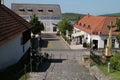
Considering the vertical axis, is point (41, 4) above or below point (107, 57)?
above

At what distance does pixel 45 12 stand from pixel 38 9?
2.49m

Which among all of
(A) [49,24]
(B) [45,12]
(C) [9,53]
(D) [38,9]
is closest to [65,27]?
(A) [49,24]

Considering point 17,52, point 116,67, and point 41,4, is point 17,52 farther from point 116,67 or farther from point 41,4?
point 41,4

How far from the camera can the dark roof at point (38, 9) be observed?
101 metres

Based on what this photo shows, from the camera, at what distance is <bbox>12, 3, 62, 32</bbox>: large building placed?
10188 cm

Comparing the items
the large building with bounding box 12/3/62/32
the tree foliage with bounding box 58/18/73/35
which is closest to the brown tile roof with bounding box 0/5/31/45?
the tree foliage with bounding box 58/18/73/35

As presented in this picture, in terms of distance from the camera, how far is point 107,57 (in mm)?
37656

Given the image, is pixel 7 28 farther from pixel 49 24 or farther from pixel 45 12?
pixel 49 24

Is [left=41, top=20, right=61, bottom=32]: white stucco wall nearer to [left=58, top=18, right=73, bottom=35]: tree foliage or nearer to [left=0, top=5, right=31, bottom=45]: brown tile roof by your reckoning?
[left=58, top=18, right=73, bottom=35]: tree foliage

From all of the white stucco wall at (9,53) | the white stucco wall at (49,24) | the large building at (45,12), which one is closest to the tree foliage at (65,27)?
the large building at (45,12)

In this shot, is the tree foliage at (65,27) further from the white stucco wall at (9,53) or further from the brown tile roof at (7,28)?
the white stucco wall at (9,53)

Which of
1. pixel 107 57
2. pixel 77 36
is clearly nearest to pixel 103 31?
pixel 77 36

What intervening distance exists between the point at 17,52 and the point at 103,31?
30.8 metres

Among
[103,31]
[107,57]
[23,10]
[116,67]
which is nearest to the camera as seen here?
[116,67]
